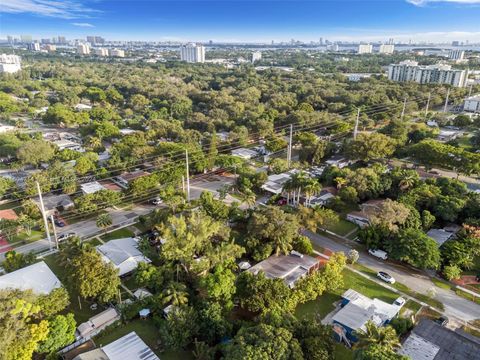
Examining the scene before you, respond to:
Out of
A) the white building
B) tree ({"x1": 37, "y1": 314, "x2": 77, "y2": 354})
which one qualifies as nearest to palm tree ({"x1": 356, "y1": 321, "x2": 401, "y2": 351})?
tree ({"x1": 37, "y1": 314, "x2": 77, "y2": 354})

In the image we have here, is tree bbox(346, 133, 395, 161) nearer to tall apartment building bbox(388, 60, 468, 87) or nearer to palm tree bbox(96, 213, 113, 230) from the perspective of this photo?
palm tree bbox(96, 213, 113, 230)

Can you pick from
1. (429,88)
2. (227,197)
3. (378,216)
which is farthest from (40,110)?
(429,88)

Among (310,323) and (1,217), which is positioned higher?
(310,323)

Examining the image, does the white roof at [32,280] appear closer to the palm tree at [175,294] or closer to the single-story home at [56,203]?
the palm tree at [175,294]

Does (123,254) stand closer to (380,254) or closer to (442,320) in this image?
(380,254)

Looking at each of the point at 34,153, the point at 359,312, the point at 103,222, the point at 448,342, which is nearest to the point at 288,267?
the point at 359,312

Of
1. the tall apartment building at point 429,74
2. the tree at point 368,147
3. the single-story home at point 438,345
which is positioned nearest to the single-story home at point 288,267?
the single-story home at point 438,345

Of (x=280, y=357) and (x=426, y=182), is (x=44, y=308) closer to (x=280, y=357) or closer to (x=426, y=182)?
(x=280, y=357)
